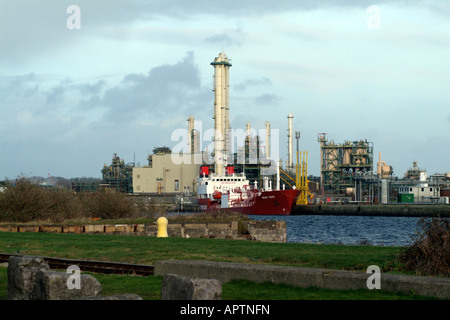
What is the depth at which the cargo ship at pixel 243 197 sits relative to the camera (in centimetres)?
10550

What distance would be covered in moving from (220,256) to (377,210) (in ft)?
314

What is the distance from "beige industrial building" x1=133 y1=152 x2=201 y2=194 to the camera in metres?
149

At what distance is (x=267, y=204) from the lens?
106m

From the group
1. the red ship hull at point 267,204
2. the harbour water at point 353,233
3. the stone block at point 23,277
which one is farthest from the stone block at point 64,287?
the red ship hull at point 267,204

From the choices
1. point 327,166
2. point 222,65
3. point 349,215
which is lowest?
point 349,215

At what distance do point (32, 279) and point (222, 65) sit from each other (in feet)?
359

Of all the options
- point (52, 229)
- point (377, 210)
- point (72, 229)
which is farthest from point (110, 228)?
point (377, 210)

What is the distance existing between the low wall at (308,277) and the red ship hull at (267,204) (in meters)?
89.7

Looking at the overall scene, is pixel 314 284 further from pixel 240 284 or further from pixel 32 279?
pixel 32 279

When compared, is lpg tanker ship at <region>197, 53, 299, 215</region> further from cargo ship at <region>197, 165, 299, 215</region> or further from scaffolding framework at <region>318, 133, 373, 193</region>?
scaffolding framework at <region>318, 133, 373, 193</region>

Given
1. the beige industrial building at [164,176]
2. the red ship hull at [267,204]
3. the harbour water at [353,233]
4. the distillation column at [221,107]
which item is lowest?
the harbour water at [353,233]

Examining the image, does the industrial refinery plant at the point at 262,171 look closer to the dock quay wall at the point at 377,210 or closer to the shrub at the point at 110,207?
the dock quay wall at the point at 377,210
